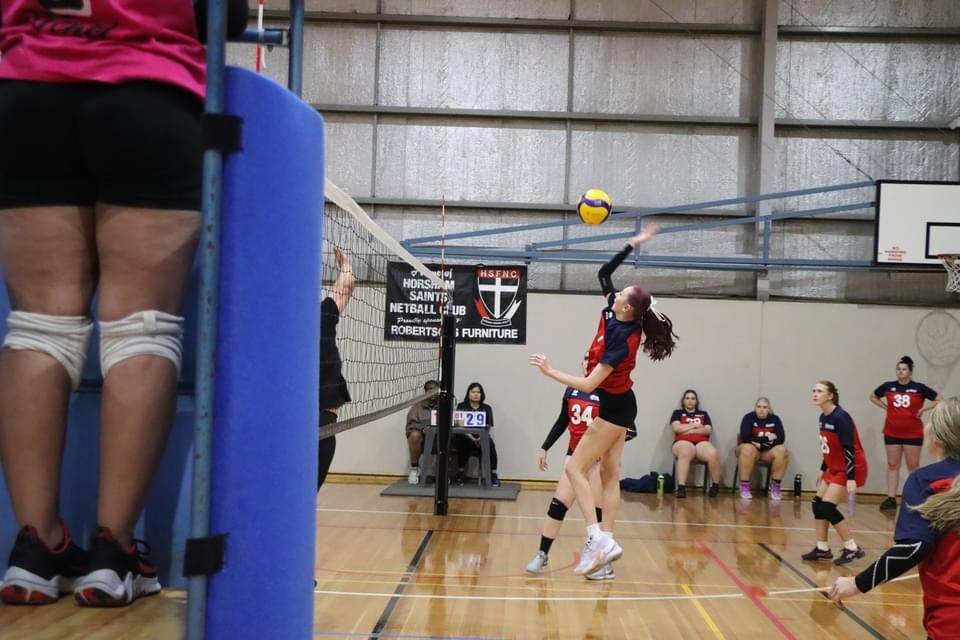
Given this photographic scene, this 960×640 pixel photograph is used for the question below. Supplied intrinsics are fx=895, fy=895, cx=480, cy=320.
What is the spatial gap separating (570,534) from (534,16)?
25.1 feet

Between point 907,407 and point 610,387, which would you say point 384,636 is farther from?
point 907,407

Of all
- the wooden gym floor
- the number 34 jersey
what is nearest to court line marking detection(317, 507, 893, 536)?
the wooden gym floor

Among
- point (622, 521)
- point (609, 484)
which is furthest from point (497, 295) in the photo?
point (609, 484)

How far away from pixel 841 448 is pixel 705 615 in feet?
8.97

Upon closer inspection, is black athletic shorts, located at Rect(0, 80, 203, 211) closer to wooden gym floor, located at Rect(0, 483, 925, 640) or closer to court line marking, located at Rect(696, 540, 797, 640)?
wooden gym floor, located at Rect(0, 483, 925, 640)

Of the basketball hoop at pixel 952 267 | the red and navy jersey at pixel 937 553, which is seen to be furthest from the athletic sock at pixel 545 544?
the basketball hoop at pixel 952 267

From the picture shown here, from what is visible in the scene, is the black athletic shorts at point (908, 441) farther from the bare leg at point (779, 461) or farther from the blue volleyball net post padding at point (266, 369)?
the blue volleyball net post padding at point (266, 369)

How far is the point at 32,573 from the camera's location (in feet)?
5.39

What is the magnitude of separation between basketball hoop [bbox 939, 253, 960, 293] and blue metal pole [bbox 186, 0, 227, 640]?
11.0 m

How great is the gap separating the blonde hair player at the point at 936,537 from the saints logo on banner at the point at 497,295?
345 inches

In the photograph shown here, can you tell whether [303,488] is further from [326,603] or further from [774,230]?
[774,230]

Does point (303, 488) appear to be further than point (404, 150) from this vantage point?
No

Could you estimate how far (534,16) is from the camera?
12820 mm

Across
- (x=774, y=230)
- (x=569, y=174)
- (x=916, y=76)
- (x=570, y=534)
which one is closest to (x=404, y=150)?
(x=569, y=174)
